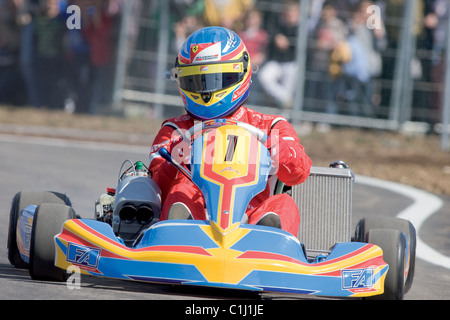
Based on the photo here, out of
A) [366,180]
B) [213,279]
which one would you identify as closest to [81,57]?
[366,180]

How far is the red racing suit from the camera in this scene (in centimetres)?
580

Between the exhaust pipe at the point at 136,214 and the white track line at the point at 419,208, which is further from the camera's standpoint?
the white track line at the point at 419,208

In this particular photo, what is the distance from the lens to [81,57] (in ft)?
57.7

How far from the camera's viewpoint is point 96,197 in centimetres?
991

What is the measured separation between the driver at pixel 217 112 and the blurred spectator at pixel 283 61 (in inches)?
402

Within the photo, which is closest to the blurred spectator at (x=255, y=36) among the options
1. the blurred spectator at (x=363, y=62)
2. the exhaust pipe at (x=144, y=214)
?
the blurred spectator at (x=363, y=62)

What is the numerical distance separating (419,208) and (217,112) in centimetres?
464

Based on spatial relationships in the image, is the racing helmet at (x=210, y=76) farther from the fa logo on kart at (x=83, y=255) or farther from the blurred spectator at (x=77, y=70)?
the blurred spectator at (x=77, y=70)

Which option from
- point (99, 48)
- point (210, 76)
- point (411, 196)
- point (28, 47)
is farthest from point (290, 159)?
point (28, 47)

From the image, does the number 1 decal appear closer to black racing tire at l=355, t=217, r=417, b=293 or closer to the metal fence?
black racing tire at l=355, t=217, r=417, b=293

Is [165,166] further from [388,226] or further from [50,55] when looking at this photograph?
[50,55]

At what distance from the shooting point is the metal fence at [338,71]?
16.5 m

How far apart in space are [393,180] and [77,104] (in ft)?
23.0
